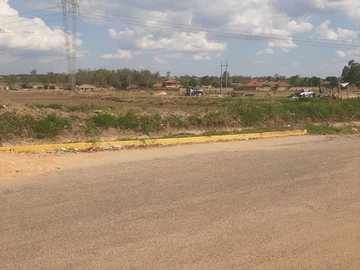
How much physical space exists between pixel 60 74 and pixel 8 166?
118m

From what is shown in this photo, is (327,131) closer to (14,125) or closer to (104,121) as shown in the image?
(104,121)

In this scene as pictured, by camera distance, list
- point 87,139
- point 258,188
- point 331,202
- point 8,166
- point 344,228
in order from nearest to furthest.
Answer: point 344,228, point 331,202, point 258,188, point 8,166, point 87,139

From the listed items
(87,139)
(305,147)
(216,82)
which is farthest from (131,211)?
(216,82)

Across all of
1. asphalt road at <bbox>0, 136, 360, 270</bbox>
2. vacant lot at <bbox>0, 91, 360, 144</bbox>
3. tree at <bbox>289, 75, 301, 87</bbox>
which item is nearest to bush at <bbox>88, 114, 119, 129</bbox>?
vacant lot at <bbox>0, 91, 360, 144</bbox>

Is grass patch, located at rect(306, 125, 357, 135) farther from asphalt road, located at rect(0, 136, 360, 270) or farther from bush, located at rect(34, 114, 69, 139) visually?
bush, located at rect(34, 114, 69, 139)

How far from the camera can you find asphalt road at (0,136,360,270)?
4.04 metres

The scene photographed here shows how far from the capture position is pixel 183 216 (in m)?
5.23

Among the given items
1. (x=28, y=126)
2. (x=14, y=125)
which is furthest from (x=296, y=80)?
(x=14, y=125)

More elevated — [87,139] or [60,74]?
[60,74]

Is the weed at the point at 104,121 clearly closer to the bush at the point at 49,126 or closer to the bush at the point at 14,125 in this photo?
the bush at the point at 49,126

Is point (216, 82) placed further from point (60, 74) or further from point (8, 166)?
point (8, 166)

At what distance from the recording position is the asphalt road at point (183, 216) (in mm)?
4039

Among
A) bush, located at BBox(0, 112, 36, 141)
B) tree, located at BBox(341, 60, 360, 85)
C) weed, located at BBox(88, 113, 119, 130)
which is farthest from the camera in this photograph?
tree, located at BBox(341, 60, 360, 85)

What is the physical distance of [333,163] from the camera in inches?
355
